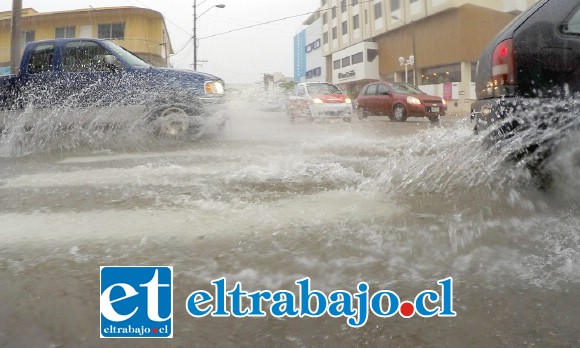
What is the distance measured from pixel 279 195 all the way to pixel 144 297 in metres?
1.99

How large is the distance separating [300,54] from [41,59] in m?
53.5

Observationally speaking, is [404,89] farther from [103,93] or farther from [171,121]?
[103,93]

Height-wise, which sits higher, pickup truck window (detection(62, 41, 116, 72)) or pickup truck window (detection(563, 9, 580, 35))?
pickup truck window (detection(62, 41, 116, 72))

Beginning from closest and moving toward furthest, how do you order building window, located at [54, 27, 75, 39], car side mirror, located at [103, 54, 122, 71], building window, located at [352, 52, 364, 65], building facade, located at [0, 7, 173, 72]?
car side mirror, located at [103, 54, 122, 71]
building facade, located at [0, 7, 173, 72]
building window, located at [54, 27, 75, 39]
building window, located at [352, 52, 364, 65]

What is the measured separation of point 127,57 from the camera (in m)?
7.29

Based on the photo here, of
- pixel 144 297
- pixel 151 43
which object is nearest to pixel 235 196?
pixel 144 297

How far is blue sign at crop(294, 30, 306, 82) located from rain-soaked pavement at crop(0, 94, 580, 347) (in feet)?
183

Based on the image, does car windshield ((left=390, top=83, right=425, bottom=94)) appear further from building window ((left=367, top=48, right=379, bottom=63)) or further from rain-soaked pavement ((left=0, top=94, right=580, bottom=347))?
building window ((left=367, top=48, right=379, bottom=63))

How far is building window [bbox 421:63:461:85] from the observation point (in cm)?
2500

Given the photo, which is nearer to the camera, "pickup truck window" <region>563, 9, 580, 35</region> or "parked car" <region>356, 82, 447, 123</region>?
"pickup truck window" <region>563, 9, 580, 35</region>

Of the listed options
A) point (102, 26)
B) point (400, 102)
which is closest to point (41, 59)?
point (102, 26)

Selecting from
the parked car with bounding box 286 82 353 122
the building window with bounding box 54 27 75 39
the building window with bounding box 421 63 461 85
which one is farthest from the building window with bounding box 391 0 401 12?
the building window with bounding box 54 27 75 39

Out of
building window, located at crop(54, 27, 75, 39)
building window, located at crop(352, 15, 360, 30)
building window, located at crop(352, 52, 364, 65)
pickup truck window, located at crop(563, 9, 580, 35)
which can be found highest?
building window, located at crop(352, 15, 360, 30)

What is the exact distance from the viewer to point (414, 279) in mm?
1796
